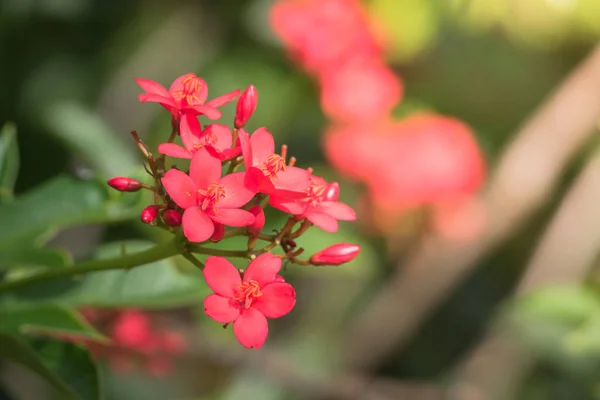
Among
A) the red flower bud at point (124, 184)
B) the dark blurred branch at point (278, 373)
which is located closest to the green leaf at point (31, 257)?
the red flower bud at point (124, 184)

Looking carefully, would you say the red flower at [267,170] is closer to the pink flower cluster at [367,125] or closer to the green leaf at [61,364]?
the green leaf at [61,364]

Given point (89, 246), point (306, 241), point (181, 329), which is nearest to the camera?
point (306, 241)

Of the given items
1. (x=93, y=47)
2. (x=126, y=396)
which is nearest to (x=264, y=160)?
(x=126, y=396)

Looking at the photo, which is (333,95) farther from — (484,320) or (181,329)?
(484,320)

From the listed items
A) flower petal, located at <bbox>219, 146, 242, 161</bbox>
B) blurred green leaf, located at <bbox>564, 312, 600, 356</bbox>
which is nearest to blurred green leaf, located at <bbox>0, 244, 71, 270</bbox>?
flower petal, located at <bbox>219, 146, 242, 161</bbox>

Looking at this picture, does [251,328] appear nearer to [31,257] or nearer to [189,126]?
[189,126]

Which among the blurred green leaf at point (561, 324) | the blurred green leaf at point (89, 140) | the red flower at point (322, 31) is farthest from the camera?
the red flower at point (322, 31)
